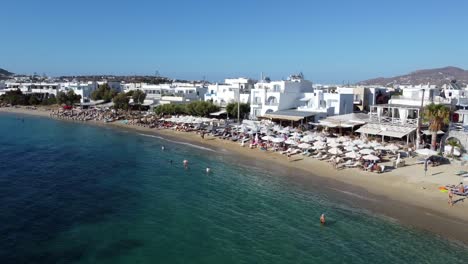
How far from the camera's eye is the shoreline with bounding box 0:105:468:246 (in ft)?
71.6

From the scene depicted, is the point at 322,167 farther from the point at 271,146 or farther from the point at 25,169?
the point at 25,169

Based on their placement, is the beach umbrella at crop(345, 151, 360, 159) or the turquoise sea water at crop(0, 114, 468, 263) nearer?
the turquoise sea water at crop(0, 114, 468, 263)

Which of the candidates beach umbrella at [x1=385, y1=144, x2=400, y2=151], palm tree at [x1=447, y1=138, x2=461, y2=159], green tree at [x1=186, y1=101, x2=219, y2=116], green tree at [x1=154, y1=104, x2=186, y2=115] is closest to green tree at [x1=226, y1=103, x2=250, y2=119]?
green tree at [x1=186, y1=101, x2=219, y2=116]

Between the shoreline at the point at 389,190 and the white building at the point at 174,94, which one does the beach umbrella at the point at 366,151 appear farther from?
→ the white building at the point at 174,94

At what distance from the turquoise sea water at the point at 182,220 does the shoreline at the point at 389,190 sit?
4.09 ft

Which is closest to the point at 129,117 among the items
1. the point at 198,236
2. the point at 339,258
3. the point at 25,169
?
the point at 25,169

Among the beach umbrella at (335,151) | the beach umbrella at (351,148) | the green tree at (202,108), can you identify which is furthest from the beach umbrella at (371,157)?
the green tree at (202,108)

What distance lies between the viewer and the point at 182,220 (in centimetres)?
2205

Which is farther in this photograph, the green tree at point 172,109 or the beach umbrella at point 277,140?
the green tree at point 172,109

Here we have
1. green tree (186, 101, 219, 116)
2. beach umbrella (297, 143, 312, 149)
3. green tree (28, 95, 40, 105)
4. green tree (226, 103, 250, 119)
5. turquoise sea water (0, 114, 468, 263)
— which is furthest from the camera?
green tree (28, 95, 40, 105)

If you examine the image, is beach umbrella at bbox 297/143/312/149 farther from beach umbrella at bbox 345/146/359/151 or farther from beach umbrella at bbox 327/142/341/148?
beach umbrella at bbox 345/146/359/151

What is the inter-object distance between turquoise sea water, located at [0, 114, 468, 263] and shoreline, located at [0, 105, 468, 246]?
4.09 feet

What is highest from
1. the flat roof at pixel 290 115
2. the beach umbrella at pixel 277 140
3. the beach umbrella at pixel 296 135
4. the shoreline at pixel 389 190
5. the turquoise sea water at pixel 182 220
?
the flat roof at pixel 290 115

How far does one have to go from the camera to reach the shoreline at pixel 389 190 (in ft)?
71.6
